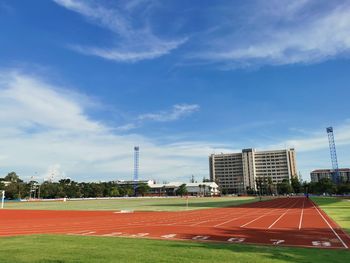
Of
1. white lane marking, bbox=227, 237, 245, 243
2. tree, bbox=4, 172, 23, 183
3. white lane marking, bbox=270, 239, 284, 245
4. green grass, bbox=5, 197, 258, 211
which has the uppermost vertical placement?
tree, bbox=4, 172, 23, 183

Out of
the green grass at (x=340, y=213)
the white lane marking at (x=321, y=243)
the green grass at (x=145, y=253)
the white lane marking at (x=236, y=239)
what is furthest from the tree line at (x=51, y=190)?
the white lane marking at (x=321, y=243)

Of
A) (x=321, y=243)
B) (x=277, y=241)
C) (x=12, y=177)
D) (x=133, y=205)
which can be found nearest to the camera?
(x=321, y=243)

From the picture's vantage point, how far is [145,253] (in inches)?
452

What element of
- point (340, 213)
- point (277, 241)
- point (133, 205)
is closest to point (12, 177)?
point (133, 205)

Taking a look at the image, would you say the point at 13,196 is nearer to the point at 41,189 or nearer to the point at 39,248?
the point at 41,189

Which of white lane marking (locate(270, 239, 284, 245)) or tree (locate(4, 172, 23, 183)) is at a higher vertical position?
tree (locate(4, 172, 23, 183))

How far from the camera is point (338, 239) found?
56.7ft

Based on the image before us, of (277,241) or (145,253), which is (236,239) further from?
(145,253)


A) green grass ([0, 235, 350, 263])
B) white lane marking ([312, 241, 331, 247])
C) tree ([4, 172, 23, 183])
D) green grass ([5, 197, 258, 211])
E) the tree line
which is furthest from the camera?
tree ([4, 172, 23, 183])

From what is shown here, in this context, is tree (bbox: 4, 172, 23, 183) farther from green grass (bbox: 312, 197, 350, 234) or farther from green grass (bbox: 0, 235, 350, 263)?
green grass (bbox: 0, 235, 350, 263)

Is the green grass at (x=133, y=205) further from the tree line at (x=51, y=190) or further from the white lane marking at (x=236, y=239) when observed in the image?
the tree line at (x=51, y=190)

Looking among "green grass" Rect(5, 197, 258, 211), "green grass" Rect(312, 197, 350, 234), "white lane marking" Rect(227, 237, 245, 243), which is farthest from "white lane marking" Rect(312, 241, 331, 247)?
"green grass" Rect(5, 197, 258, 211)

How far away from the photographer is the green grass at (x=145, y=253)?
10.4 meters

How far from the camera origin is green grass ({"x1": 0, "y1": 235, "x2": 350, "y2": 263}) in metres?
10.4
